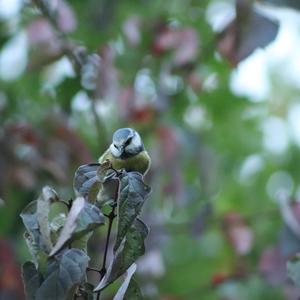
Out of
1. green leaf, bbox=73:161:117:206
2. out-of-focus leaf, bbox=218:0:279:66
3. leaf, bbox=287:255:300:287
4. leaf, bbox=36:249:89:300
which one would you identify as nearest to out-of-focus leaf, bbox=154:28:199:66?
out-of-focus leaf, bbox=218:0:279:66

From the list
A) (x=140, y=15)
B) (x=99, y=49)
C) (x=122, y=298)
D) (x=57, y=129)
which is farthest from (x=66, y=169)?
(x=122, y=298)

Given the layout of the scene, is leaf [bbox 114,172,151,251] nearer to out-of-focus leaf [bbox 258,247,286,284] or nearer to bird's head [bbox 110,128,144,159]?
bird's head [bbox 110,128,144,159]

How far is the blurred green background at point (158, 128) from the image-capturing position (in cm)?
205

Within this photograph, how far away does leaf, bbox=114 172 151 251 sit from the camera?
93 cm

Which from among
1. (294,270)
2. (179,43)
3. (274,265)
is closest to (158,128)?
(179,43)

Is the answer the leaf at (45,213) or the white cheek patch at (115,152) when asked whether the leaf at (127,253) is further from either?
the white cheek patch at (115,152)

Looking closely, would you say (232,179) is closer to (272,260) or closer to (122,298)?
(272,260)

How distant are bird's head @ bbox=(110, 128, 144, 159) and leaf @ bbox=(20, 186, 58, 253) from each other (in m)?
0.32

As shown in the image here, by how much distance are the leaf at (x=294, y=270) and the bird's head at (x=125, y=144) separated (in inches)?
11.5

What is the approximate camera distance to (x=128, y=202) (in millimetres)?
931

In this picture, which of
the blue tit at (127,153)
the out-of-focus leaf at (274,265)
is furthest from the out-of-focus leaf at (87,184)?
the out-of-focus leaf at (274,265)

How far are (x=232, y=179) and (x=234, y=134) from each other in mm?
253

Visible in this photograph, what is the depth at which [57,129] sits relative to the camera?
217 cm

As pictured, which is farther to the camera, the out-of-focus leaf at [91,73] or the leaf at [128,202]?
the out-of-focus leaf at [91,73]
